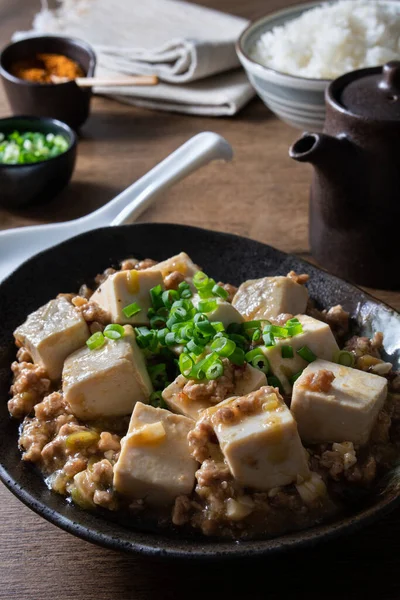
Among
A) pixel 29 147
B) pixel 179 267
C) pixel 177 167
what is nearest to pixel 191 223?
pixel 177 167

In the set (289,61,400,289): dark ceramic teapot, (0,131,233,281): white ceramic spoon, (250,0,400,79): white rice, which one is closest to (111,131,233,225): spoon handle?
(0,131,233,281): white ceramic spoon

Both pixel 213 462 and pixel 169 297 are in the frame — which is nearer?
pixel 213 462

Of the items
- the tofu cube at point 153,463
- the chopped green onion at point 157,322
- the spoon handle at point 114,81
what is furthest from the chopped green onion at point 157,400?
the spoon handle at point 114,81

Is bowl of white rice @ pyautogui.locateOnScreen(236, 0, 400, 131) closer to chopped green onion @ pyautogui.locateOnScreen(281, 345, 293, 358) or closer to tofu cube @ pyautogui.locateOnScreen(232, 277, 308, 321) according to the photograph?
tofu cube @ pyautogui.locateOnScreen(232, 277, 308, 321)

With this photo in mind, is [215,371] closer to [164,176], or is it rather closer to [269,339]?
[269,339]

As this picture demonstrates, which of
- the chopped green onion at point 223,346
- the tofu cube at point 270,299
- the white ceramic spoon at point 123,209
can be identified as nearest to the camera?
the chopped green onion at point 223,346

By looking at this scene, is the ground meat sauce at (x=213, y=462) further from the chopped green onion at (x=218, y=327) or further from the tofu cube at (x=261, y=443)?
the chopped green onion at (x=218, y=327)
